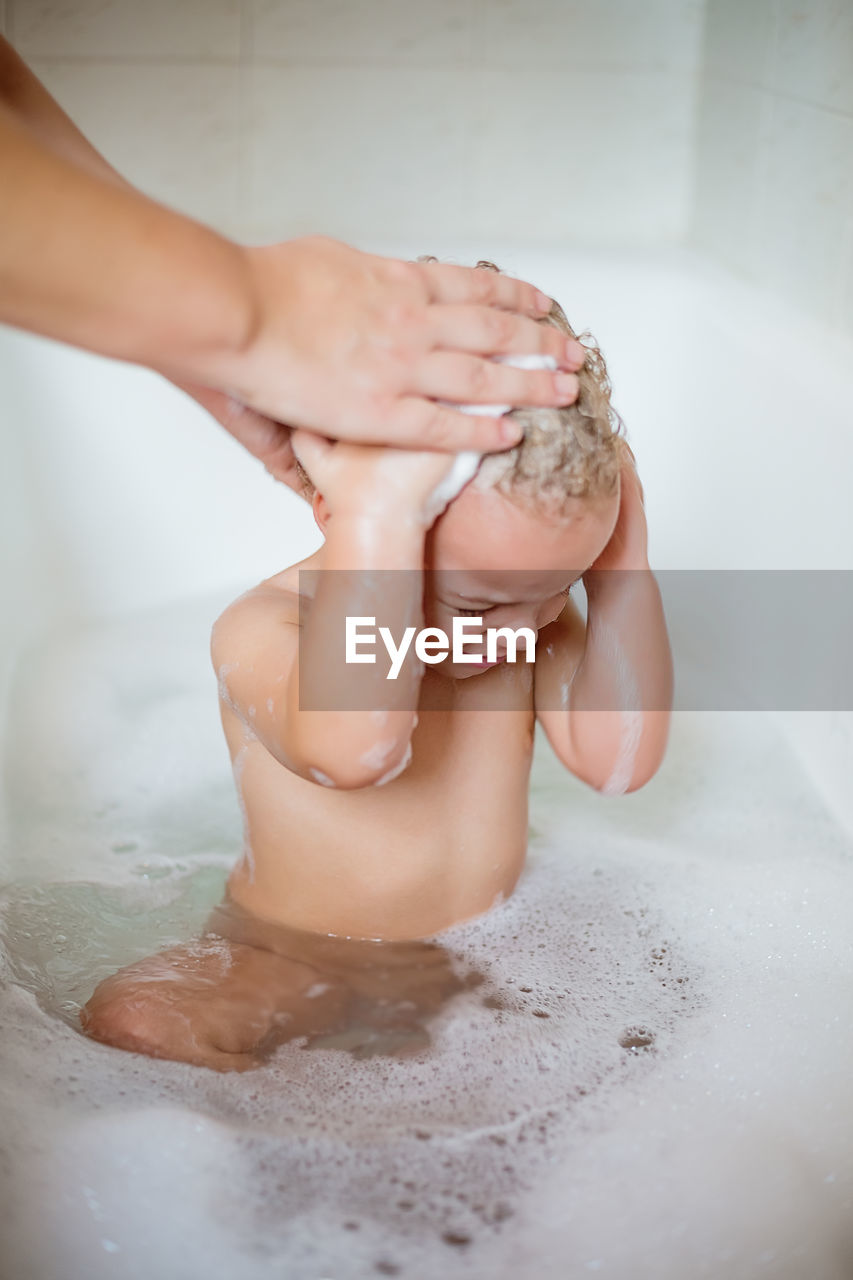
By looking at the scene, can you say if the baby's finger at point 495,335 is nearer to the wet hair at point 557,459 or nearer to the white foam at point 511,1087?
the wet hair at point 557,459

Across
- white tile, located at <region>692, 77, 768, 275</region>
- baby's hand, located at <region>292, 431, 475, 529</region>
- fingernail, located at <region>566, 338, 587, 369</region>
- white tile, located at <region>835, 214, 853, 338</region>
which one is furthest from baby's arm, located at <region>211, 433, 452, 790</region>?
white tile, located at <region>692, 77, 768, 275</region>

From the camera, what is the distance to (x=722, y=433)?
62.1 inches

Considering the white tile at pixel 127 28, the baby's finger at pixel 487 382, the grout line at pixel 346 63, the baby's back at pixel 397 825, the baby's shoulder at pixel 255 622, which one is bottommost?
the baby's back at pixel 397 825

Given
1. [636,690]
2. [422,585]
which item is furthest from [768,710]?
[422,585]

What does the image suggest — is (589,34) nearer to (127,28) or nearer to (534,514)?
(127,28)

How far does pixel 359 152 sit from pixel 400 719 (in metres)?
1.26

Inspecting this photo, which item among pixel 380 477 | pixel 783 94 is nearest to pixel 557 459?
pixel 380 477

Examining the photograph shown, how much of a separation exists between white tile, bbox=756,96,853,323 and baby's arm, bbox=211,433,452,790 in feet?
2.88

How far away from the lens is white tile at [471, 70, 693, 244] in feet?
6.05

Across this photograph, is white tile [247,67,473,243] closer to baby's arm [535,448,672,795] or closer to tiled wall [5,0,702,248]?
tiled wall [5,0,702,248]

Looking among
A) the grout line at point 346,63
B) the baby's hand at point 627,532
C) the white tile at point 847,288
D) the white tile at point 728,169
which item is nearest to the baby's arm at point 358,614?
the baby's hand at point 627,532

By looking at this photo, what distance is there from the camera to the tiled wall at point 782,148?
1.44 meters

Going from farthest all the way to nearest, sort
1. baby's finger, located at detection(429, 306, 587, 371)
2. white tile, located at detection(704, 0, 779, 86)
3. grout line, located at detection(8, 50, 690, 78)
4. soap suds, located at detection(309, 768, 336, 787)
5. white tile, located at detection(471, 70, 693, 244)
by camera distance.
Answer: white tile, located at detection(471, 70, 693, 244) < grout line, located at detection(8, 50, 690, 78) < white tile, located at detection(704, 0, 779, 86) < soap suds, located at detection(309, 768, 336, 787) < baby's finger, located at detection(429, 306, 587, 371)

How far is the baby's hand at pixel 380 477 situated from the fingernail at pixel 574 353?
0.30 feet
